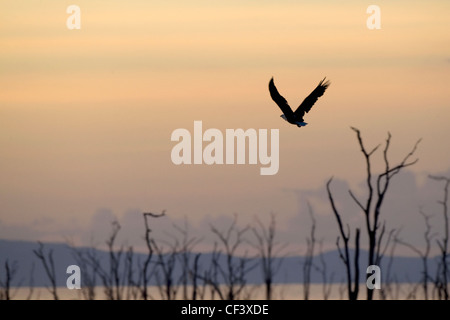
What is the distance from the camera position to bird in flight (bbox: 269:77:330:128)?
15.4 meters

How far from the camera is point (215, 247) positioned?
578 inches

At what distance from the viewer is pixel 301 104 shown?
15.5 metres

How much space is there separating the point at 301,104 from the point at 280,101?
0.36 m

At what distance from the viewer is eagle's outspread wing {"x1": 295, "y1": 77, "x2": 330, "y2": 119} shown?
1542cm

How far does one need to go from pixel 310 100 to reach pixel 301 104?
195 millimetres

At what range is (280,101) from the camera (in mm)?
15531

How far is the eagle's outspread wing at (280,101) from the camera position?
15.4m

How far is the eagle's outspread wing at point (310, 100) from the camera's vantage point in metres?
15.4

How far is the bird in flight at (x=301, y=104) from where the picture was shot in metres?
15.4

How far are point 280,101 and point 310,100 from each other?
51 cm

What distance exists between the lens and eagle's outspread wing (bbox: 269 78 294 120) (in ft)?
50.5
